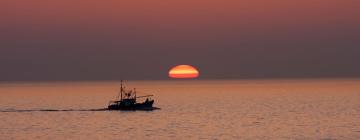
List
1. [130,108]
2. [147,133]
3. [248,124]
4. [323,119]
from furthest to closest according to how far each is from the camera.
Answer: [130,108] < [323,119] < [248,124] < [147,133]

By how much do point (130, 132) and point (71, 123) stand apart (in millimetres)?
23115

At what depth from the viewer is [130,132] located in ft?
369

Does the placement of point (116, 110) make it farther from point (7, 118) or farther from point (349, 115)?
point (349, 115)

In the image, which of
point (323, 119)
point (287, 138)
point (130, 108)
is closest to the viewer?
point (287, 138)

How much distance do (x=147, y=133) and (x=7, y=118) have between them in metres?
49.9

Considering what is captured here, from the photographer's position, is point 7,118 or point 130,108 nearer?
point 7,118

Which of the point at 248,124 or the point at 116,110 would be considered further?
the point at 116,110

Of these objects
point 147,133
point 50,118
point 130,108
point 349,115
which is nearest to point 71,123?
point 50,118

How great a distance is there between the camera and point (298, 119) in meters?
136

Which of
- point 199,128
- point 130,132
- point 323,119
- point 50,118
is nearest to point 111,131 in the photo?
point 130,132

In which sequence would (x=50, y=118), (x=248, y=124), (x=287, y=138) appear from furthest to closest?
(x=50, y=118)
(x=248, y=124)
(x=287, y=138)

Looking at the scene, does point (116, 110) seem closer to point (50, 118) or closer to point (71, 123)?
point (50, 118)

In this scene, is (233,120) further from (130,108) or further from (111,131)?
(130,108)

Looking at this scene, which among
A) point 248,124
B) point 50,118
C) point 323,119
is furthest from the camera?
point 50,118
